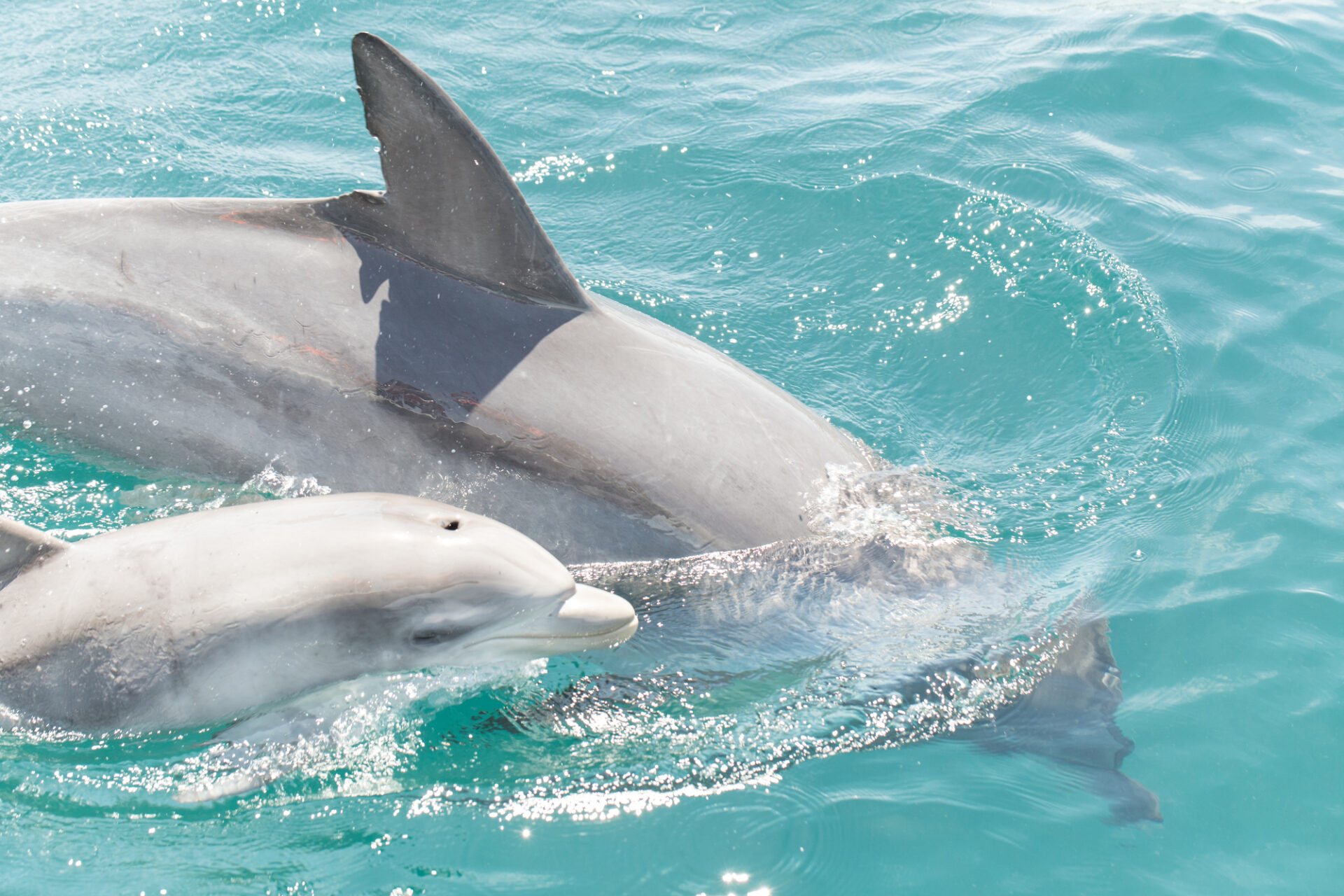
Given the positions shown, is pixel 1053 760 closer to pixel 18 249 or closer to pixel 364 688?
pixel 364 688

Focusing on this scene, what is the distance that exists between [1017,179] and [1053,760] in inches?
245

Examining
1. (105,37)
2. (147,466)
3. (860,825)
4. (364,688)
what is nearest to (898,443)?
(860,825)

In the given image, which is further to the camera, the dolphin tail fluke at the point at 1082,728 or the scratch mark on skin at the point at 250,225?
the scratch mark on skin at the point at 250,225

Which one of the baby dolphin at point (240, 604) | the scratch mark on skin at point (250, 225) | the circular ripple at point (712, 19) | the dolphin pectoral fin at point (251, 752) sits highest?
the circular ripple at point (712, 19)

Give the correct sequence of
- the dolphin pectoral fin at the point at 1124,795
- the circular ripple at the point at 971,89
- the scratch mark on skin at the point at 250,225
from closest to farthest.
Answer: the dolphin pectoral fin at the point at 1124,795
the scratch mark on skin at the point at 250,225
the circular ripple at the point at 971,89

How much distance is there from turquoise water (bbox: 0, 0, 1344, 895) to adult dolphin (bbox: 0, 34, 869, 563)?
0.37 m

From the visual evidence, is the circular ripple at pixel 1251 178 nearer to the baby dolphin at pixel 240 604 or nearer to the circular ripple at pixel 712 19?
the circular ripple at pixel 712 19

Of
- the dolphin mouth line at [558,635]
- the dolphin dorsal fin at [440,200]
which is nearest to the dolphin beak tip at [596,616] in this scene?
the dolphin mouth line at [558,635]

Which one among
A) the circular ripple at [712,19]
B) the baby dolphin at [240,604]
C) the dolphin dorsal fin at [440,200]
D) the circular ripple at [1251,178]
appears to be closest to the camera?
the baby dolphin at [240,604]

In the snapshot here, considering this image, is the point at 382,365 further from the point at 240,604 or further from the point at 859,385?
the point at 859,385

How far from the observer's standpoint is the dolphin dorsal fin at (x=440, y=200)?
15.5ft

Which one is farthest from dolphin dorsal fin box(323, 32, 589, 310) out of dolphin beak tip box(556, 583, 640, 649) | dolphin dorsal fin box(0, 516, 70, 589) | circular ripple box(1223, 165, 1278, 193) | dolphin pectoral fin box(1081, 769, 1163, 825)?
circular ripple box(1223, 165, 1278, 193)

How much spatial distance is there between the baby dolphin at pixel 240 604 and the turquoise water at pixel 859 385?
27 cm

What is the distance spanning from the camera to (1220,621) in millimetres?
6016
